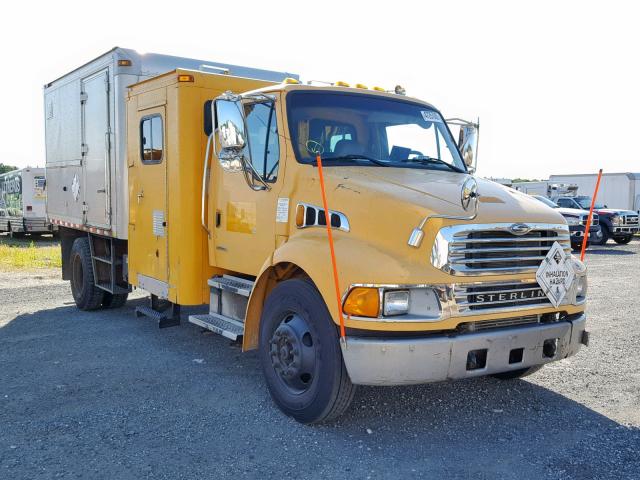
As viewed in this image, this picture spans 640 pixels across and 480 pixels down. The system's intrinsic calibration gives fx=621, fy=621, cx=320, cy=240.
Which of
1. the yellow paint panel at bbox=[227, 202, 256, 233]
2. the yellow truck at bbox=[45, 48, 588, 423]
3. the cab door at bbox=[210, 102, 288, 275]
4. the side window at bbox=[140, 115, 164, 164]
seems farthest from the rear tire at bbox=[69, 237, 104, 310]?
the yellow paint panel at bbox=[227, 202, 256, 233]

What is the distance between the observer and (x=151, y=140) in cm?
682

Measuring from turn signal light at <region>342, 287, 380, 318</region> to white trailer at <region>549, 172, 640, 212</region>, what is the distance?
3017 cm

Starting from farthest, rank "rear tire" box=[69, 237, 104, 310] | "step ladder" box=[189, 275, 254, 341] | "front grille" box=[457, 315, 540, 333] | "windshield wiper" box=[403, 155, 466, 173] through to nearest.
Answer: "rear tire" box=[69, 237, 104, 310] → "step ladder" box=[189, 275, 254, 341] → "windshield wiper" box=[403, 155, 466, 173] → "front grille" box=[457, 315, 540, 333]

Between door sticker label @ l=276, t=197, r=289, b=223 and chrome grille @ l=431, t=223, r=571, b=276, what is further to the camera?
door sticker label @ l=276, t=197, r=289, b=223

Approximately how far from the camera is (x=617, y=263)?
54.5 feet

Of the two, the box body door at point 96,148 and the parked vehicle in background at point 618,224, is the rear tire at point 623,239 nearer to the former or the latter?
the parked vehicle in background at point 618,224

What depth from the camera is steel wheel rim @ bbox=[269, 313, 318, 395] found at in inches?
177

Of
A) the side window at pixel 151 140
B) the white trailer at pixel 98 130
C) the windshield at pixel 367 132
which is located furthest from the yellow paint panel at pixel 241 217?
the white trailer at pixel 98 130

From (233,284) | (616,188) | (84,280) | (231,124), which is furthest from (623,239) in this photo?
(231,124)

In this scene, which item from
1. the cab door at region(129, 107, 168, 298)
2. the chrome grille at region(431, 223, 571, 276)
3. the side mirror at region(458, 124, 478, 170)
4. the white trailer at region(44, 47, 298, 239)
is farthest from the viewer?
the white trailer at region(44, 47, 298, 239)

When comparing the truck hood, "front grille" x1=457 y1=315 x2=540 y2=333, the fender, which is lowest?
"front grille" x1=457 y1=315 x2=540 y2=333

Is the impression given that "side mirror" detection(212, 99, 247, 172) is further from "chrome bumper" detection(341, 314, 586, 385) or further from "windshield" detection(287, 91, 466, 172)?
"chrome bumper" detection(341, 314, 586, 385)

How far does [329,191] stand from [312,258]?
0.57m

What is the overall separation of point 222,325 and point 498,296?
8.54ft
